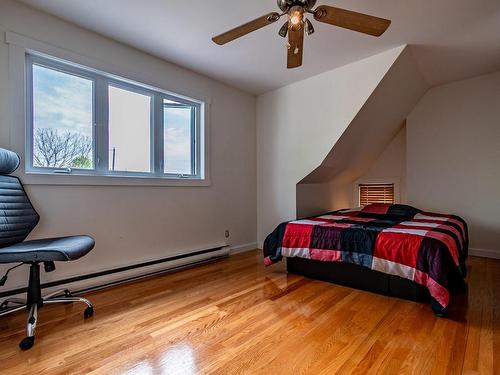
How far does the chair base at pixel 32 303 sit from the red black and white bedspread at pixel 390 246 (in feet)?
5.87

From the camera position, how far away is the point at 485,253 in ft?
11.1

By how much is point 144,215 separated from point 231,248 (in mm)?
1333

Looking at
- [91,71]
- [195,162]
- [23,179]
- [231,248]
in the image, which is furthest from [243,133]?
[23,179]

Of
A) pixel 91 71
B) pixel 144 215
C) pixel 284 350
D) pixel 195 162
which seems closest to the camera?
pixel 284 350

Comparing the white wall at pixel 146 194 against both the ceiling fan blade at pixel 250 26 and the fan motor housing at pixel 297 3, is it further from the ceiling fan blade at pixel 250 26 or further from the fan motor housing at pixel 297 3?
the fan motor housing at pixel 297 3

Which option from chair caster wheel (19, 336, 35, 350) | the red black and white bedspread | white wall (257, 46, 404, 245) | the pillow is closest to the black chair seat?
chair caster wheel (19, 336, 35, 350)

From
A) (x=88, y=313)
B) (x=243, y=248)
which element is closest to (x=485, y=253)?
(x=243, y=248)

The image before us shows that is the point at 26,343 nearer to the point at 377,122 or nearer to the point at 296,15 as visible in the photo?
the point at 296,15

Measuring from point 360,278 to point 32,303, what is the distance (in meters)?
2.45

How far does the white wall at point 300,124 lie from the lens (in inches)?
119

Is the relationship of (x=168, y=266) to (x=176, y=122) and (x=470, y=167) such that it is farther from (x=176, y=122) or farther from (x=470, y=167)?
(x=470, y=167)

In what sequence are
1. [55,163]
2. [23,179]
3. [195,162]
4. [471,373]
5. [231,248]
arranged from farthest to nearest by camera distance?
[231,248] → [195,162] → [55,163] → [23,179] → [471,373]

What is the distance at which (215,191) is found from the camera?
137 inches

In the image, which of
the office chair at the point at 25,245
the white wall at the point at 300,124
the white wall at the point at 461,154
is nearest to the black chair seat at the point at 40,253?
the office chair at the point at 25,245
